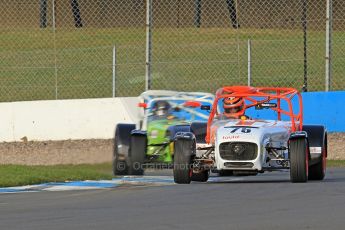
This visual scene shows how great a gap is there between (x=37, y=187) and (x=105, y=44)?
496 inches

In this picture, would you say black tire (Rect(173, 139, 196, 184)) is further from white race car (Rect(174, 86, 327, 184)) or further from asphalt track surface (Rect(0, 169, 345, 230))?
asphalt track surface (Rect(0, 169, 345, 230))

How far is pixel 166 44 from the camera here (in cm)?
2661

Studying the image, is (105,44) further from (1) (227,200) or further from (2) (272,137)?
(1) (227,200)

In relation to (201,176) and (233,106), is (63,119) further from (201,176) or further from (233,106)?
(201,176)

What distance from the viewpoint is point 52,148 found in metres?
22.3

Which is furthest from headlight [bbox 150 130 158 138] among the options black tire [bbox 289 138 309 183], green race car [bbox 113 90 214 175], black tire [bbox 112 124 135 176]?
black tire [bbox 289 138 309 183]

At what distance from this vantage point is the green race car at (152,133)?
1734 cm

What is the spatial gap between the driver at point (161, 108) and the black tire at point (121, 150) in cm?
102

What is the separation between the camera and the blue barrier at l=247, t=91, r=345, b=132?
2175cm

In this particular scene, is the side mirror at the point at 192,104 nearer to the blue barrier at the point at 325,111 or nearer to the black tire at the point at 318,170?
the black tire at the point at 318,170

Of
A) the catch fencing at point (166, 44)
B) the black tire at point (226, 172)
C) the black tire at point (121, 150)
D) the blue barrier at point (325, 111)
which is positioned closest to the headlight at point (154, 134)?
the black tire at point (121, 150)

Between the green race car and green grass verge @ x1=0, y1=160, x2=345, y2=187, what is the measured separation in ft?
2.43

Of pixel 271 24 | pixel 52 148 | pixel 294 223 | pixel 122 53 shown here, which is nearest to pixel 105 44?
pixel 122 53

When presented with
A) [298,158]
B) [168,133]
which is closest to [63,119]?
[168,133]
